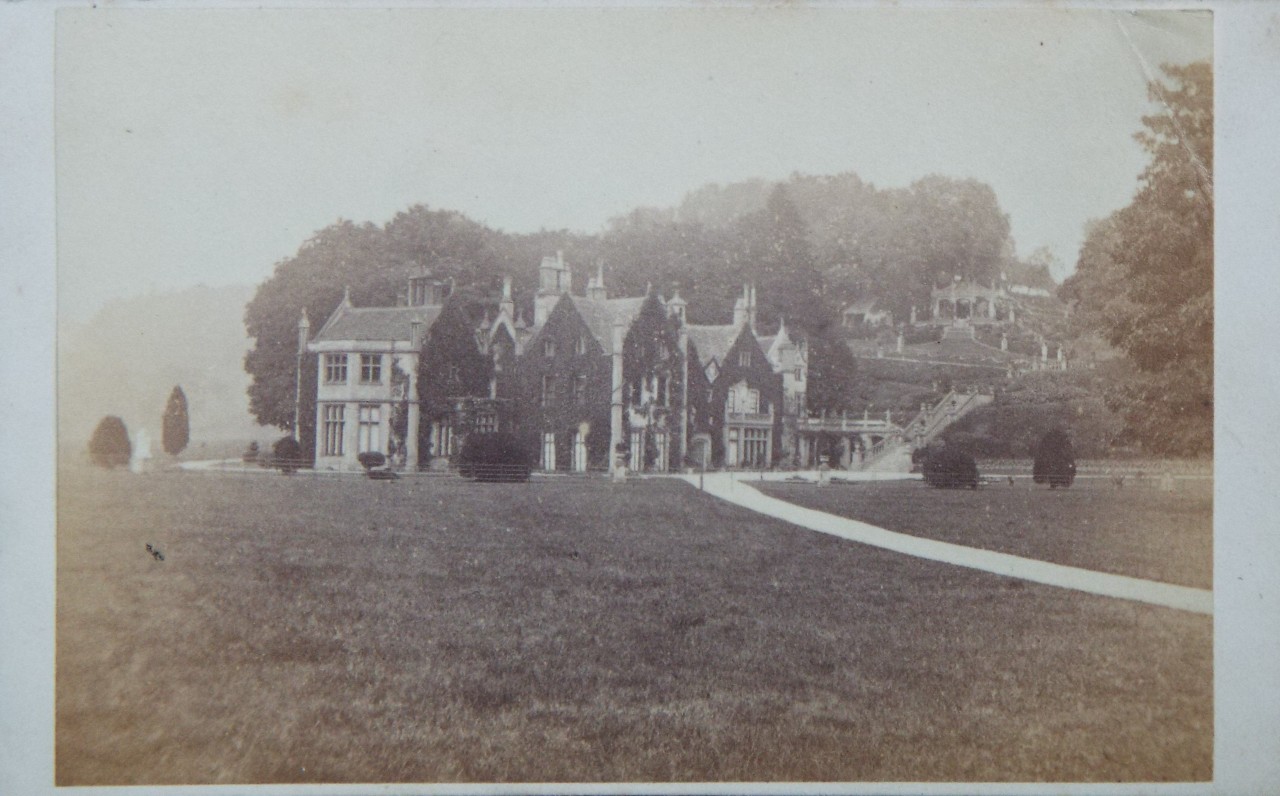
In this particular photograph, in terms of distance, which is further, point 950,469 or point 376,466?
point 950,469

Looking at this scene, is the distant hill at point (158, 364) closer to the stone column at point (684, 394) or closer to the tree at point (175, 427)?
the tree at point (175, 427)

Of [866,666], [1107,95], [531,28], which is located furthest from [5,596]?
[1107,95]

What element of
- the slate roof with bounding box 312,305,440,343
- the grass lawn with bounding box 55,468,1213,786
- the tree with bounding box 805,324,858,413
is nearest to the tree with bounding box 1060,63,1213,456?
the grass lawn with bounding box 55,468,1213,786

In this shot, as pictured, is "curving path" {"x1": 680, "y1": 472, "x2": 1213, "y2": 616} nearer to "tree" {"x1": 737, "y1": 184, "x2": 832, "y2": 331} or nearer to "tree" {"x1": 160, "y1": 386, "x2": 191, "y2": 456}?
"tree" {"x1": 737, "y1": 184, "x2": 832, "y2": 331}

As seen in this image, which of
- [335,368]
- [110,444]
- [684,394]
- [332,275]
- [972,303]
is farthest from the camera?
[684,394]

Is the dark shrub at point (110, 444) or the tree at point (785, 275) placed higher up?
the tree at point (785, 275)

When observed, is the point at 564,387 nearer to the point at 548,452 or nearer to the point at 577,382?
the point at 577,382

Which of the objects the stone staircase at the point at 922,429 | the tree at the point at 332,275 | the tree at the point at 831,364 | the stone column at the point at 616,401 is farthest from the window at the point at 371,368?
the stone staircase at the point at 922,429

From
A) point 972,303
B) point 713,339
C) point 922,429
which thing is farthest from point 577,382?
point 972,303
